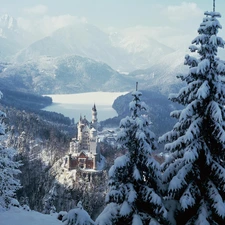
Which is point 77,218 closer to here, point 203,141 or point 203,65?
point 203,141

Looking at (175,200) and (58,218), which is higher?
(175,200)

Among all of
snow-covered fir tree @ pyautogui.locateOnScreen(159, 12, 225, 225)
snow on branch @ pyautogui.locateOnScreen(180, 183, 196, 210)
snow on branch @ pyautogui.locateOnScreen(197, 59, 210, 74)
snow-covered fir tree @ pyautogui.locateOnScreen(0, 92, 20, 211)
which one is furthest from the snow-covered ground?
snow on branch @ pyautogui.locateOnScreen(197, 59, 210, 74)

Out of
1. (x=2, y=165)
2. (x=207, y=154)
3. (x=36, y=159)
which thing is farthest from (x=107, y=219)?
(x=36, y=159)

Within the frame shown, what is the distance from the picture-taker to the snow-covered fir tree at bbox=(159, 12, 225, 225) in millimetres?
12836

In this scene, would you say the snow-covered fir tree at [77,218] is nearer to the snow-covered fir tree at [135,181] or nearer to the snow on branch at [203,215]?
the snow-covered fir tree at [135,181]

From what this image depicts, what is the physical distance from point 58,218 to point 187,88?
18200 millimetres

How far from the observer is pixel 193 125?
13.1 metres

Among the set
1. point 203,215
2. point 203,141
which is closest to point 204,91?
point 203,141

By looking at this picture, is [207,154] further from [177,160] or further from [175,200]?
[175,200]

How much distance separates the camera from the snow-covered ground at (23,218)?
79.1 feet

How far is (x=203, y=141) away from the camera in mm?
13336

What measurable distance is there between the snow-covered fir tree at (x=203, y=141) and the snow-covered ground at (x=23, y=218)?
46.6 ft

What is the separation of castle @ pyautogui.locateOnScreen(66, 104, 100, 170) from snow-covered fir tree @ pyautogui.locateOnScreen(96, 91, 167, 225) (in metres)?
63.6

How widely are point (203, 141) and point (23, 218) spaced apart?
17.1 m
